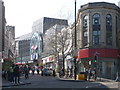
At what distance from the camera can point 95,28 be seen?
46.9 metres

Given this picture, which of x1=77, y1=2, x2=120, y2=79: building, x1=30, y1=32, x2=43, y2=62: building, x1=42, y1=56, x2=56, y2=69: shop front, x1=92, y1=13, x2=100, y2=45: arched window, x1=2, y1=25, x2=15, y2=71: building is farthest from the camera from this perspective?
x1=30, y1=32, x2=43, y2=62: building

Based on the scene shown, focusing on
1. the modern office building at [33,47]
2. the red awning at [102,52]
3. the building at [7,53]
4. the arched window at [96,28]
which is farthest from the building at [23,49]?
the arched window at [96,28]

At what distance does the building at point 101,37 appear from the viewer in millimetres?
46075

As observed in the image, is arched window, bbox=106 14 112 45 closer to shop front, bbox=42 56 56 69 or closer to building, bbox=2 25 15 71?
building, bbox=2 25 15 71

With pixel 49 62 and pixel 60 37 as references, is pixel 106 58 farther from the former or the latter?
pixel 49 62

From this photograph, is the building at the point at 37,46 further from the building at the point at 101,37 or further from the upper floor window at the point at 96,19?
the upper floor window at the point at 96,19

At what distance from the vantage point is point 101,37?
152 ft

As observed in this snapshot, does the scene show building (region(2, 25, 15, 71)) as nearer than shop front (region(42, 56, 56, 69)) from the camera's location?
Yes

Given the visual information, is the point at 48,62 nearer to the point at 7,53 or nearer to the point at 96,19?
the point at 7,53

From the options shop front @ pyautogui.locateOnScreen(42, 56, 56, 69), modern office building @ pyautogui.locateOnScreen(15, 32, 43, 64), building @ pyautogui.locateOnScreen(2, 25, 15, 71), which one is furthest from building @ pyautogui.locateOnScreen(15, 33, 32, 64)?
shop front @ pyautogui.locateOnScreen(42, 56, 56, 69)

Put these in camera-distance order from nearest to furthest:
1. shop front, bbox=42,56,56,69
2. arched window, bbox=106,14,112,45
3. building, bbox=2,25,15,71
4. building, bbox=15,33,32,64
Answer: building, bbox=2,25,15,71 → arched window, bbox=106,14,112,45 → shop front, bbox=42,56,56,69 → building, bbox=15,33,32,64

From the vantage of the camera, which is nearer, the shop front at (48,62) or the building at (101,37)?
the building at (101,37)

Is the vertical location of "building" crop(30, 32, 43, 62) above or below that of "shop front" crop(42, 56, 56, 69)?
above

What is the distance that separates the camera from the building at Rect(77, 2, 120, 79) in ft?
151
